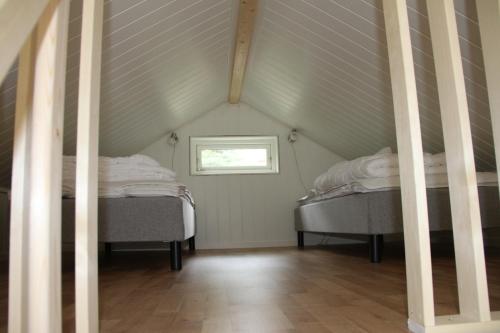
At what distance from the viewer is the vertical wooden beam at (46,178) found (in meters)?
0.67

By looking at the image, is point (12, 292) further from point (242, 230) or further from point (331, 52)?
point (242, 230)

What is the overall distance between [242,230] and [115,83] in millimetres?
2316

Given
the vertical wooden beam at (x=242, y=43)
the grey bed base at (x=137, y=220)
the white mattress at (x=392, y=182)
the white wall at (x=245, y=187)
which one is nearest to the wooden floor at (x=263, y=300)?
the grey bed base at (x=137, y=220)

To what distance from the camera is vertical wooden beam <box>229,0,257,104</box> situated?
107 inches

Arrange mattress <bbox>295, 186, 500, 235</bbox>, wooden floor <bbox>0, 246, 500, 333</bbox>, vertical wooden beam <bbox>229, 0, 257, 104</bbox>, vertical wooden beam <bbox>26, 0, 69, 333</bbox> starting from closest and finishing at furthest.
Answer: vertical wooden beam <bbox>26, 0, 69, 333</bbox>
wooden floor <bbox>0, 246, 500, 333</bbox>
mattress <bbox>295, 186, 500, 235</bbox>
vertical wooden beam <bbox>229, 0, 257, 104</bbox>

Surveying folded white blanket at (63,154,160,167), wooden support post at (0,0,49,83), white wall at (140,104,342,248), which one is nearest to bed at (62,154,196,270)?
folded white blanket at (63,154,160,167)

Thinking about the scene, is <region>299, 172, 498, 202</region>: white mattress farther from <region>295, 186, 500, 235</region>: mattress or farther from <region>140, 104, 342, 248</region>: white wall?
<region>140, 104, 342, 248</region>: white wall

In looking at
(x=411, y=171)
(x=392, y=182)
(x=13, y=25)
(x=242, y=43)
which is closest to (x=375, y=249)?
(x=392, y=182)

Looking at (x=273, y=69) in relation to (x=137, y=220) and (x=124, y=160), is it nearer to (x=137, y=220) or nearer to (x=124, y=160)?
(x=124, y=160)

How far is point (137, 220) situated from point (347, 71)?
174cm

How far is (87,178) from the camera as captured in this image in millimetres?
792

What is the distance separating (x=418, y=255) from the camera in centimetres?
88

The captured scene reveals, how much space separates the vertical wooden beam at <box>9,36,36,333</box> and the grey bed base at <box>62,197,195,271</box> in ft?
4.85

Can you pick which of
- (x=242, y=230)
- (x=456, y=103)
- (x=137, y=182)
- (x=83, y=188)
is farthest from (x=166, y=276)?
(x=242, y=230)
